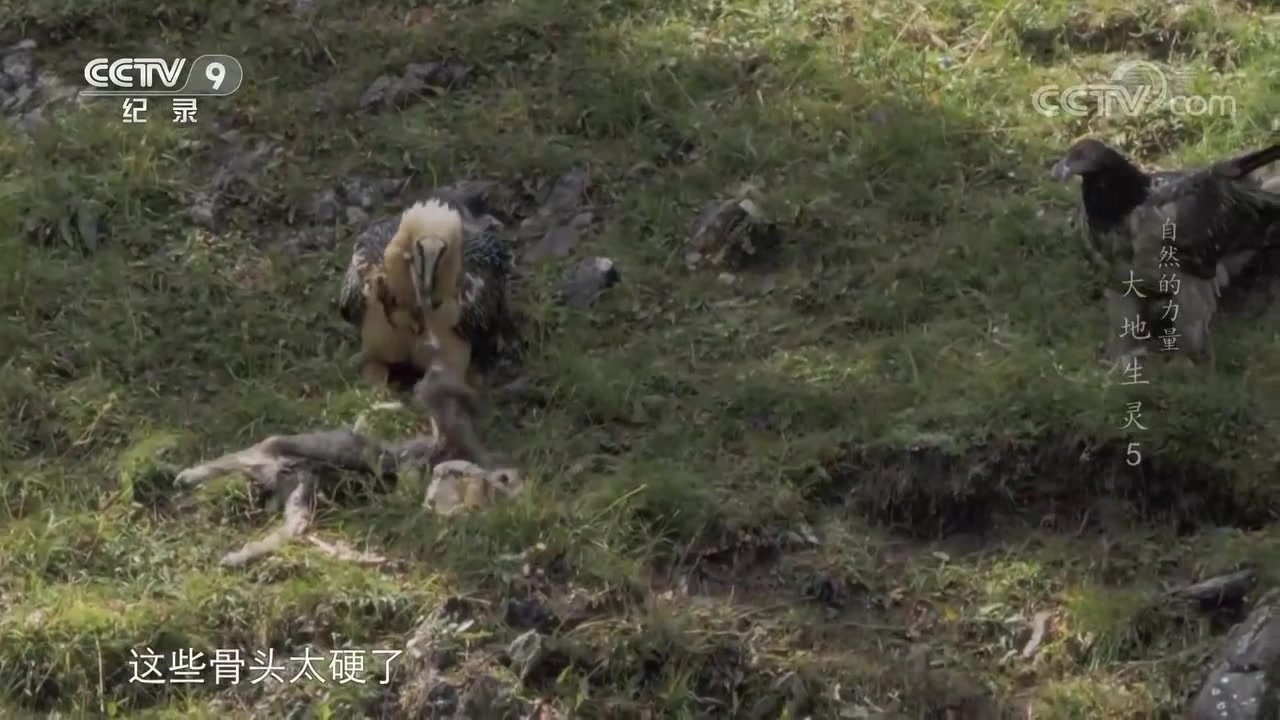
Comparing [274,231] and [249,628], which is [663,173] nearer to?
[274,231]

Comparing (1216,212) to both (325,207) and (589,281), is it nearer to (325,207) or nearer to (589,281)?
(589,281)

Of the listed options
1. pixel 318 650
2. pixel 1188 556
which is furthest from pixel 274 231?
pixel 1188 556

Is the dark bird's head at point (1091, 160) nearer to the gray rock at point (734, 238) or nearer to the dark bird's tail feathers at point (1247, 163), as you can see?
the dark bird's tail feathers at point (1247, 163)

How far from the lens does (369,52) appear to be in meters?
7.07

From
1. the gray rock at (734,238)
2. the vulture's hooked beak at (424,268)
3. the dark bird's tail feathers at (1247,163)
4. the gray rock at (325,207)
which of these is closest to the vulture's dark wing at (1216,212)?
the dark bird's tail feathers at (1247,163)

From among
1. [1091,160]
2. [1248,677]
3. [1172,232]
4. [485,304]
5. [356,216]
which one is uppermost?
[1091,160]

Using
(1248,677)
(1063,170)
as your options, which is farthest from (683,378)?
(1248,677)

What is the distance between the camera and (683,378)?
5.46 m

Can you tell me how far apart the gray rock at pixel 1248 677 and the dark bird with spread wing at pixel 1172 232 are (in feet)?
4.33

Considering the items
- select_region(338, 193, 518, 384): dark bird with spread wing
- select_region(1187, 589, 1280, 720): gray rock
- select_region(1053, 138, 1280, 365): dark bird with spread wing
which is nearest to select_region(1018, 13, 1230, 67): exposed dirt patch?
select_region(1053, 138, 1280, 365): dark bird with spread wing

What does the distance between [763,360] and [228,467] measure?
5.30 ft

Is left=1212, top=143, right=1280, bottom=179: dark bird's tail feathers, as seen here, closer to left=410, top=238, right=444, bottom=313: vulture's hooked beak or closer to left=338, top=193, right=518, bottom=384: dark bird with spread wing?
left=338, top=193, right=518, bottom=384: dark bird with spread wing

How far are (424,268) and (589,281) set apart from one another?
0.64m

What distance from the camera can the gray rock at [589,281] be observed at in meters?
5.89
